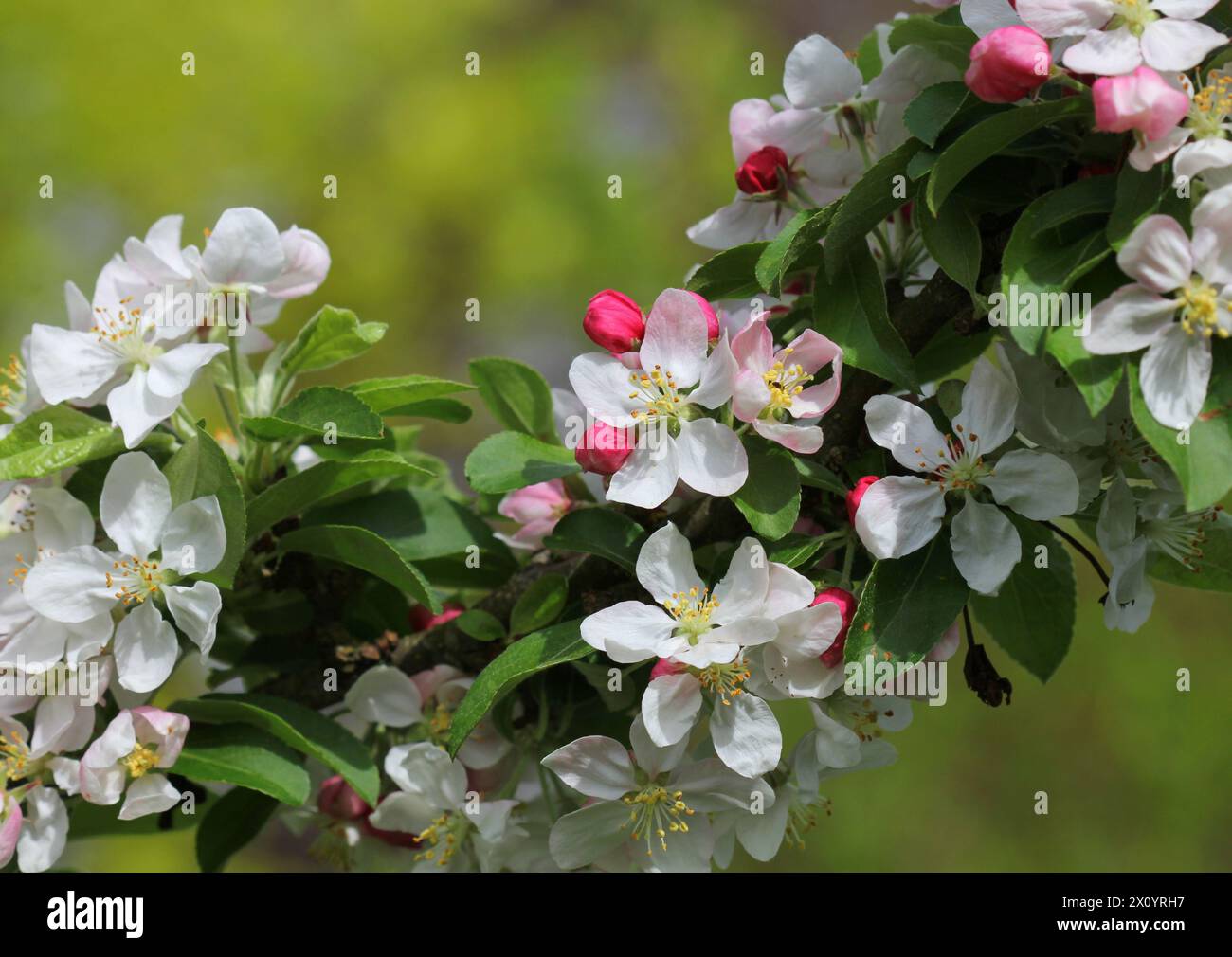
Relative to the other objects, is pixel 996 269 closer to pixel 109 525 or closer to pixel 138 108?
pixel 109 525

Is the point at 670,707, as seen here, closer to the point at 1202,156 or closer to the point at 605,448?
the point at 605,448

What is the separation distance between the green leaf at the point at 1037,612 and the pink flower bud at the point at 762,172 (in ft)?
1.03

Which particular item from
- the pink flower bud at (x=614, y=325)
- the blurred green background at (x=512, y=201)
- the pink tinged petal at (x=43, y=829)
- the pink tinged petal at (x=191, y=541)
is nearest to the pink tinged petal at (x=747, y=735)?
the pink flower bud at (x=614, y=325)

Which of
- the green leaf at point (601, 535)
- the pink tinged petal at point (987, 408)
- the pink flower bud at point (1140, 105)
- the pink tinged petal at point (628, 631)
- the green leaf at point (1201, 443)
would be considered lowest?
the pink tinged petal at point (628, 631)

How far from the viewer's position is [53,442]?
0.81 meters

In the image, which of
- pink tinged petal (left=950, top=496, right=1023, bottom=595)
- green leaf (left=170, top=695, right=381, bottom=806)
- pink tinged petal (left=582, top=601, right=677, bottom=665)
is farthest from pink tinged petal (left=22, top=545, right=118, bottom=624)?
pink tinged petal (left=950, top=496, right=1023, bottom=595)

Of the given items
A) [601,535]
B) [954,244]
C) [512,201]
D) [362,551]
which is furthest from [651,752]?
[512,201]

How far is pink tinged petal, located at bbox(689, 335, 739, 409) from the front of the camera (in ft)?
2.31

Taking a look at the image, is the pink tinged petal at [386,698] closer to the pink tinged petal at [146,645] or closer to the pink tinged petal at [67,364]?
the pink tinged petal at [146,645]

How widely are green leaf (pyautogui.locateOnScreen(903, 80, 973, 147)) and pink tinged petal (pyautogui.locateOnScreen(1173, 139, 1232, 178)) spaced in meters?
0.13

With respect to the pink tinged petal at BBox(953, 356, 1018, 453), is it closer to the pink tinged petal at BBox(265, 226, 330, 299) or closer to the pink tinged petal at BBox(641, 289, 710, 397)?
the pink tinged petal at BBox(641, 289, 710, 397)

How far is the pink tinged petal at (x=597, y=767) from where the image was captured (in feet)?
2.45

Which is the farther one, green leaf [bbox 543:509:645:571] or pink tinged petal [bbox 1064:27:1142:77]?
green leaf [bbox 543:509:645:571]

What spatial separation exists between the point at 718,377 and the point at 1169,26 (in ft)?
0.99
